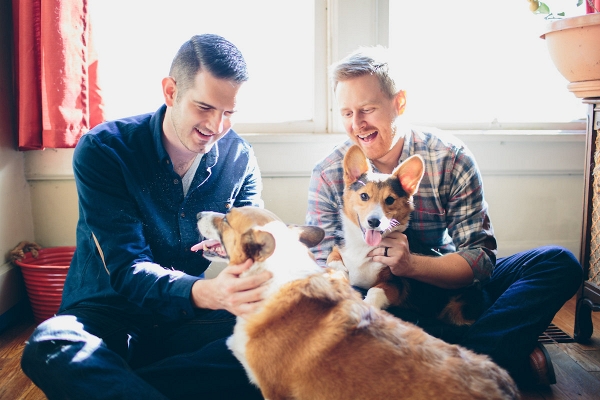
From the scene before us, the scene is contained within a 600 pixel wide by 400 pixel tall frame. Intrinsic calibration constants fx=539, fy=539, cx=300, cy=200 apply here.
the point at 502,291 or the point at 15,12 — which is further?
the point at 15,12

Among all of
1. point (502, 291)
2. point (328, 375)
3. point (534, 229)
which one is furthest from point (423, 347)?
point (534, 229)

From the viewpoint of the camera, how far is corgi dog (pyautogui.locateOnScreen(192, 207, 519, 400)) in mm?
1333

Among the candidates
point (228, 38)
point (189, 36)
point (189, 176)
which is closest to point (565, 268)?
point (189, 176)

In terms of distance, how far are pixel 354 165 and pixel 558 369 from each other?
1172 mm

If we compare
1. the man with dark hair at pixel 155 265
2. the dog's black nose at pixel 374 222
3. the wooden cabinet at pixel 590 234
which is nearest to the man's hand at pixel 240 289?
the man with dark hair at pixel 155 265

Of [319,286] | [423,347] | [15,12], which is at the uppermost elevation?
[15,12]

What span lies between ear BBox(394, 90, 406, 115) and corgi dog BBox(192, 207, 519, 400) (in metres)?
0.78

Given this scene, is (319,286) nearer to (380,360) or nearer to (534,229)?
(380,360)

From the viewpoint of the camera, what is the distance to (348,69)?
2.03m

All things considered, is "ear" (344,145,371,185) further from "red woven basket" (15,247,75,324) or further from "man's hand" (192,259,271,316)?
"red woven basket" (15,247,75,324)

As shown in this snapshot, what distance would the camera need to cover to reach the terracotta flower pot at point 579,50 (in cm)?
233

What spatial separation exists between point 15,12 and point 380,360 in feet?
7.68

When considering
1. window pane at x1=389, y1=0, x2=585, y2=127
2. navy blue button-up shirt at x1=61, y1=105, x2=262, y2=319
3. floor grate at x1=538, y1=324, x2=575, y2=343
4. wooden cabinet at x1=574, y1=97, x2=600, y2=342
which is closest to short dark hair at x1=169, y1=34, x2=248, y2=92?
navy blue button-up shirt at x1=61, y1=105, x2=262, y2=319

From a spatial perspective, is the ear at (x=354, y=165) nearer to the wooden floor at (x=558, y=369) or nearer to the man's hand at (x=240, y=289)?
the man's hand at (x=240, y=289)
